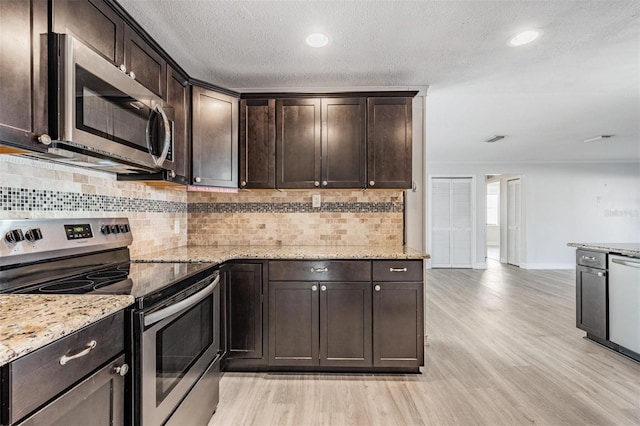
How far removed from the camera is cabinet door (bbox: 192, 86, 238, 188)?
2.54 meters

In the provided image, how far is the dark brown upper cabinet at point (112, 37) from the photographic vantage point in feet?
4.40

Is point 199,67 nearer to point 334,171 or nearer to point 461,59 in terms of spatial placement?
point 334,171

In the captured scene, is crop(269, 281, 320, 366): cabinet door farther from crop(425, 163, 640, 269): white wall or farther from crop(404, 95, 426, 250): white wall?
crop(425, 163, 640, 269): white wall

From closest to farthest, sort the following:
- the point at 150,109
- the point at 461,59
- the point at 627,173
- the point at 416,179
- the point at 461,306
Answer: the point at 150,109
the point at 461,59
the point at 416,179
the point at 461,306
the point at 627,173

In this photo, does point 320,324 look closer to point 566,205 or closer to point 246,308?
point 246,308

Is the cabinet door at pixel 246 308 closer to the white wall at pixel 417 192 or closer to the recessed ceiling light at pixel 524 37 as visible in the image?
the white wall at pixel 417 192

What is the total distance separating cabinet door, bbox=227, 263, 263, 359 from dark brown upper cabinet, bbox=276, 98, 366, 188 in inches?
31.8

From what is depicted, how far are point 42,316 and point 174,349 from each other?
63 cm

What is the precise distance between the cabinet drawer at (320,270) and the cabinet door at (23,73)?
1.58 metres

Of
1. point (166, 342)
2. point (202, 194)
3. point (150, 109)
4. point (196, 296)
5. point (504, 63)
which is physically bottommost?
point (166, 342)

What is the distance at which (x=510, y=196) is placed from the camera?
302 inches

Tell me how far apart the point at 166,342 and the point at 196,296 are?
0.92 ft

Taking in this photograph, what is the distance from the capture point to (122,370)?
1.11 metres

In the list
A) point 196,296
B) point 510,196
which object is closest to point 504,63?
point 196,296
